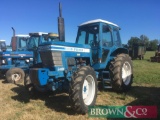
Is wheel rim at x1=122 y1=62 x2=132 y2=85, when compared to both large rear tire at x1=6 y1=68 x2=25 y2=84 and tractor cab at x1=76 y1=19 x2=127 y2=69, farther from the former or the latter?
large rear tire at x1=6 y1=68 x2=25 y2=84

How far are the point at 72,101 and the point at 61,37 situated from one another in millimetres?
1900

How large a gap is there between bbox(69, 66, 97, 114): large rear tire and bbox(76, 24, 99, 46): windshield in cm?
200

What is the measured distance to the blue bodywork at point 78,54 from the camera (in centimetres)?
550

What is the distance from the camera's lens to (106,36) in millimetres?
7406

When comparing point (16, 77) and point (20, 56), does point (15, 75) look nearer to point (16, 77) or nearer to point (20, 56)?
point (16, 77)

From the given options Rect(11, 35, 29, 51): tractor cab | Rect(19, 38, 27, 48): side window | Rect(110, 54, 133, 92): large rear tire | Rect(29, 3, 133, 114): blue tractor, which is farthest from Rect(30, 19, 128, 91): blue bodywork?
Rect(19, 38, 27, 48): side window

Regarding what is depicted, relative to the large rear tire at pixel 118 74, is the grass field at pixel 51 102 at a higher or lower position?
lower

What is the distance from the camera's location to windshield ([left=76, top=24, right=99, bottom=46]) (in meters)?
7.38

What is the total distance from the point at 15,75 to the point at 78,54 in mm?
4587

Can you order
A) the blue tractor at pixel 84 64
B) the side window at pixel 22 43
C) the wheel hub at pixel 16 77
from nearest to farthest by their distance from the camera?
the blue tractor at pixel 84 64, the wheel hub at pixel 16 77, the side window at pixel 22 43

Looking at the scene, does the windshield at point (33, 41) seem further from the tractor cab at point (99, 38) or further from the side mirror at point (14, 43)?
the tractor cab at point (99, 38)

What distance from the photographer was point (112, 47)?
7.46 m

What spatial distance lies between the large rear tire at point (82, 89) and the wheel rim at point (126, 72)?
2.35 m

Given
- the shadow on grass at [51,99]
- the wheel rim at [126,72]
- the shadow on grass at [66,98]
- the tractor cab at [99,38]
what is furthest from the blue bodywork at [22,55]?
the wheel rim at [126,72]
